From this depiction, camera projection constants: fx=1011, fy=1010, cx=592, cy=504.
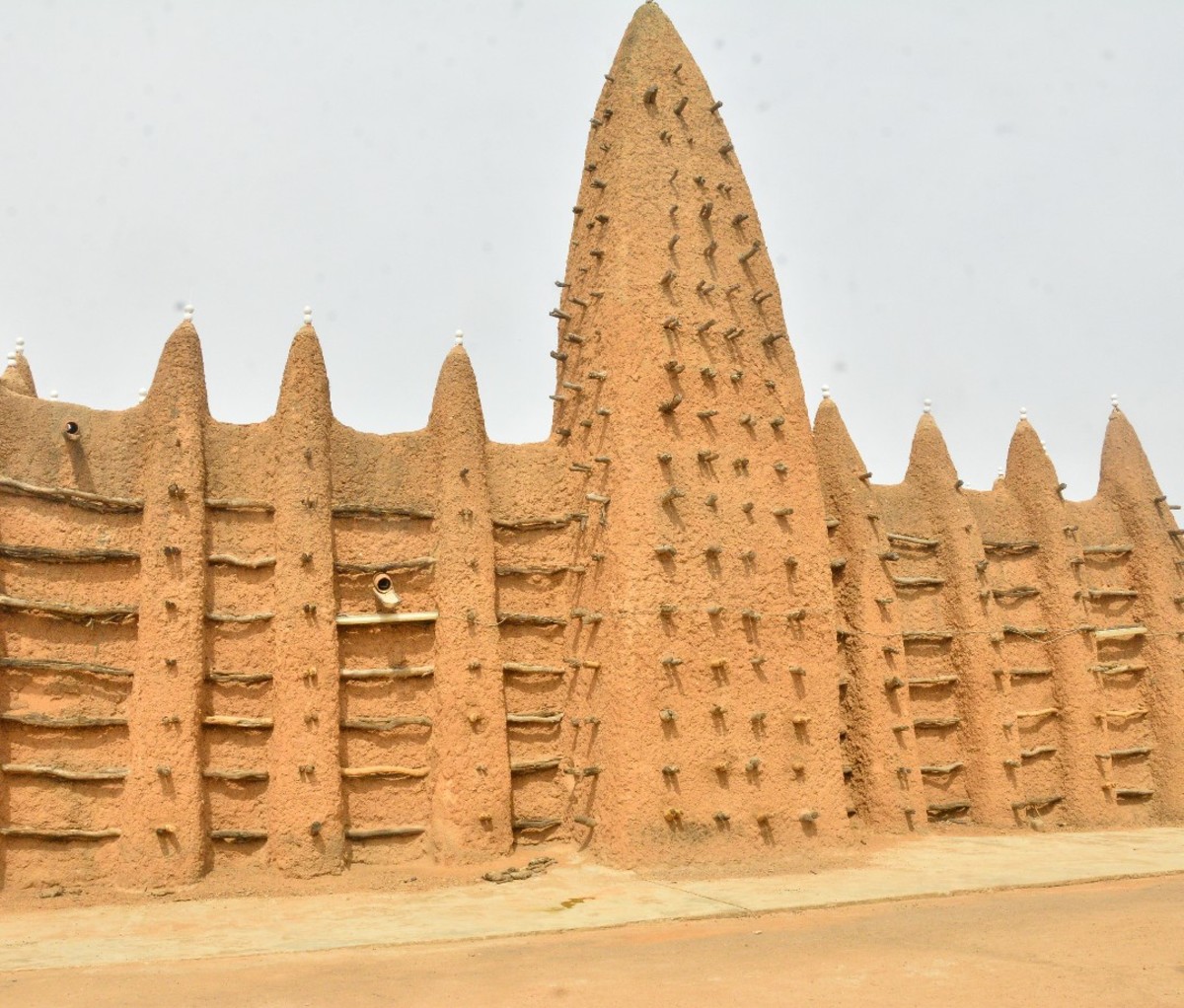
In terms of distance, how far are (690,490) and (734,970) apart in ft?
21.0

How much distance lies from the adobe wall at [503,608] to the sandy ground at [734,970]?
3.31 meters

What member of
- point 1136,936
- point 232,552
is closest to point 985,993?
point 1136,936

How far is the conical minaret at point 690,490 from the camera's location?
12.0m

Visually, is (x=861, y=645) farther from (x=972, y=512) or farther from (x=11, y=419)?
(x=11, y=419)

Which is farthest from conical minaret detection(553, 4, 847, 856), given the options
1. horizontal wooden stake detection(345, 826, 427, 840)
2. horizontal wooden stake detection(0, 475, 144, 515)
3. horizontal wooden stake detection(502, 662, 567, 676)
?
horizontal wooden stake detection(0, 475, 144, 515)

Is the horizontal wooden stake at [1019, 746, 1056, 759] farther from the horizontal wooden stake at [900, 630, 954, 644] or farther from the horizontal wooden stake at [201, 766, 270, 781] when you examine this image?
the horizontal wooden stake at [201, 766, 270, 781]

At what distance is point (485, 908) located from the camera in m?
9.95

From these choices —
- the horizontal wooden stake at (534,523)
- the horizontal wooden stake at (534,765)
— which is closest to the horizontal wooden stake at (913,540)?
the horizontal wooden stake at (534,523)

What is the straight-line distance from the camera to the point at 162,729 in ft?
36.9

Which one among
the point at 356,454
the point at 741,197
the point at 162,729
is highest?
the point at 741,197

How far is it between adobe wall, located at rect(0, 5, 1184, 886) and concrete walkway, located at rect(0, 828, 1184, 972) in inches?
29.9

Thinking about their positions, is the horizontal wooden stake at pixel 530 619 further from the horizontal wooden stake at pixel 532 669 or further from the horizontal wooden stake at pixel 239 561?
the horizontal wooden stake at pixel 239 561

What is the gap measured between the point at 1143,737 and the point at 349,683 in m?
13.2

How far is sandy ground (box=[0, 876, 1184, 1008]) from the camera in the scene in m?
6.82
